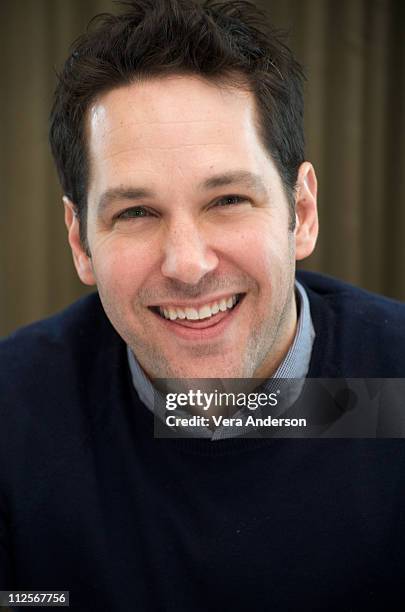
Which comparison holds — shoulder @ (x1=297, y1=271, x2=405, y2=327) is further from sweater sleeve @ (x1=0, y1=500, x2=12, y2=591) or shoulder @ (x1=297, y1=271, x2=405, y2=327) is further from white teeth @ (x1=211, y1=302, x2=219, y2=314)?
sweater sleeve @ (x1=0, y1=500, x2=12, y2=591)

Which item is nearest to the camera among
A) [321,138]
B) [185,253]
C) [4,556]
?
[185,253]

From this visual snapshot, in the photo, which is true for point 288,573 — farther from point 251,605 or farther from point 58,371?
point 58,371

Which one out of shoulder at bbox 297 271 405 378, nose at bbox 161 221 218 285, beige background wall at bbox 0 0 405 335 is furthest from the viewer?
beige background wall at bbox 0 0 405 335

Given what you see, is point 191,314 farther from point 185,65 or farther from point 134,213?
point 185,65

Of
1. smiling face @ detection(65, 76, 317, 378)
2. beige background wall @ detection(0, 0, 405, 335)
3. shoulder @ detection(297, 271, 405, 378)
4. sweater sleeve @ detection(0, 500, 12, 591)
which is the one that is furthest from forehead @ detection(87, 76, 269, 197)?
beige background wall @ detection(0, 0, 405, 335)

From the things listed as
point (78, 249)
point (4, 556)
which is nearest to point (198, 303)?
point (78, 249)

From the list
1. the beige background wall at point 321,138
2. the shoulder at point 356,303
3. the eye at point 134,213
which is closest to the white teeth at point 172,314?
the eye at point 134,213

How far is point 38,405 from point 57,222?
38.1 inches

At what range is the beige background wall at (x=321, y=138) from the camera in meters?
1.69

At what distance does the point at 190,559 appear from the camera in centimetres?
79

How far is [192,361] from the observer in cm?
80

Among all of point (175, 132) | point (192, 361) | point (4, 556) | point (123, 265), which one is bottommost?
point (4, 556)

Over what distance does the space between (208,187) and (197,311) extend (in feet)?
0.49

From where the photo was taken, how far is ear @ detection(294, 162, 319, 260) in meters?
0.89
